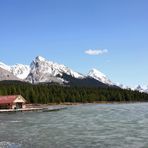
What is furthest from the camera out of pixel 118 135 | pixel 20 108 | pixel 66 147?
pixel 20 108

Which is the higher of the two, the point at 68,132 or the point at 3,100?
the point at 3,100

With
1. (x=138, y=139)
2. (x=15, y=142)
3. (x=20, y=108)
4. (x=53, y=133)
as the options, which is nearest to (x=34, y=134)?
(x=53, y=133)

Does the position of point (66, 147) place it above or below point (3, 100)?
below

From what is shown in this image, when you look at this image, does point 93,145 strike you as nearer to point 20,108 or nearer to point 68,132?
point 68,132

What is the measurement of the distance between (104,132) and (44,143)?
41.6 ft

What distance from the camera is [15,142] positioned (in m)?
49.9

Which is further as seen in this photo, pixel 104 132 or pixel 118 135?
pixel 104 132

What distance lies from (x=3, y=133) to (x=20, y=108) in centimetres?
9438

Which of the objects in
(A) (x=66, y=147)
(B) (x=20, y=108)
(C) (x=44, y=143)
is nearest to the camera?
(A) (x=66, y=147)

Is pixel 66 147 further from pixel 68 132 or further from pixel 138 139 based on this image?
pixel 68 132

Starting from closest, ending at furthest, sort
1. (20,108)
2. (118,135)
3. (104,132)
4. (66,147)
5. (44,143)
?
(66,147) → (44,143) → (118,135) → (104,132) → (20,108)

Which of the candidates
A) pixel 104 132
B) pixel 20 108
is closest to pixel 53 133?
pixel 104 132

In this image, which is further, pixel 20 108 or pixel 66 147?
pixel 20 108

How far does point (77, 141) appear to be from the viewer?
165ft
